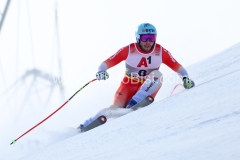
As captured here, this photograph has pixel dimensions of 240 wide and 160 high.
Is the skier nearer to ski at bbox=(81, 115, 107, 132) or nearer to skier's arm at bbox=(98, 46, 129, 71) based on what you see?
skier's arm at bbox=(98, 46, 129, 71)

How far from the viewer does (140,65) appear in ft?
16.0

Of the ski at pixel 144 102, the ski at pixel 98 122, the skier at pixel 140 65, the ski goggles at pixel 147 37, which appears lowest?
the ski at pixel 98 122

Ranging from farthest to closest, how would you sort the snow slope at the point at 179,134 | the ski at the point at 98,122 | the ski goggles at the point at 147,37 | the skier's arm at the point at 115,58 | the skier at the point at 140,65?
the skier's arm at the point at 115,58
the ski goggles at the point at 147,37
the skier at the point at 140,65
the ski at the point at 98,122
the snow slope at the point at 179,134

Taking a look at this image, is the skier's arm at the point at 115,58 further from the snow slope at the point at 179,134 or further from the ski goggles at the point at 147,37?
the snow slope at the point at 179,134

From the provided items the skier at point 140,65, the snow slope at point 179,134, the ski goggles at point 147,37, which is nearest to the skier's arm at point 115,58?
the skier at point 140,65

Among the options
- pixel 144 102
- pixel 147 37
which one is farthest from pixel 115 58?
pixel 144 102

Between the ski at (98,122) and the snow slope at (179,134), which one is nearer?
the snow slope at (179,134)

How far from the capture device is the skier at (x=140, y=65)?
4.48 meters

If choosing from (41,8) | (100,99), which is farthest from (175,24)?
(100,99)

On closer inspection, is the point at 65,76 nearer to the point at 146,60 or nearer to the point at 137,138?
the point at 146,60

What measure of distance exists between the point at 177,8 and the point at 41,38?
498 inches

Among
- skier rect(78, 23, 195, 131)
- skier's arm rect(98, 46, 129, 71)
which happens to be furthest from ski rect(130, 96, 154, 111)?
skier's arm rect(98, 46, 129, 71)

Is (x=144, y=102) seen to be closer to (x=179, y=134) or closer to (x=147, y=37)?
(x=147, y=37)

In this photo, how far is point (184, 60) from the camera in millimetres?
18906
